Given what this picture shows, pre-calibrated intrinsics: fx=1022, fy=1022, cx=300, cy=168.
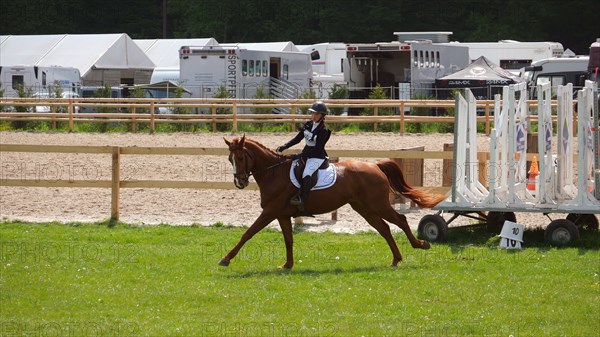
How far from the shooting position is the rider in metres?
11.8

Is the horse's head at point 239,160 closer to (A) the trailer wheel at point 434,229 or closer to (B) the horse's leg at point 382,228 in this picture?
(B) the horse's leg at point 382,228

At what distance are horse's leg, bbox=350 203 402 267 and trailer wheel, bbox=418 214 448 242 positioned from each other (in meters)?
1.64

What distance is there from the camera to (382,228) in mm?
12047

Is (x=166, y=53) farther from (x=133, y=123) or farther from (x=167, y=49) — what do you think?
(x=133, y=123)

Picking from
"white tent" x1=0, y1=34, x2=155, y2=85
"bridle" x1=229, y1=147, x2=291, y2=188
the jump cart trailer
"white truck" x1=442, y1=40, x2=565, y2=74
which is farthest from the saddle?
"white truck" x1=442, y1=40, x2=565, y2=74

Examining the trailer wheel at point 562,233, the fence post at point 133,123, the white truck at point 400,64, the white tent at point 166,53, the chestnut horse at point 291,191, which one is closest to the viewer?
the chestnut horse at point 291,191

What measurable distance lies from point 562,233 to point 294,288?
4.43 meters

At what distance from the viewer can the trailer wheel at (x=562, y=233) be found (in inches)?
517

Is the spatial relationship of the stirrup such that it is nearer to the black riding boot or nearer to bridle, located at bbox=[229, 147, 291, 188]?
the black riding boot

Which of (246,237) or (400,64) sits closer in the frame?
(246,237)

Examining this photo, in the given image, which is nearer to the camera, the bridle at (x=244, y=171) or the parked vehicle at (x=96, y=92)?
the bridle at (x=244, y=171)

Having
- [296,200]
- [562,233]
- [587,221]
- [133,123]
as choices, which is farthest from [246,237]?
[133,123]

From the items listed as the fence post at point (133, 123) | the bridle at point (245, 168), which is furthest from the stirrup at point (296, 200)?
the fence post at point (133, 123)

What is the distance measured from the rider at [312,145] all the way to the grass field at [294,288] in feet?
2.77
